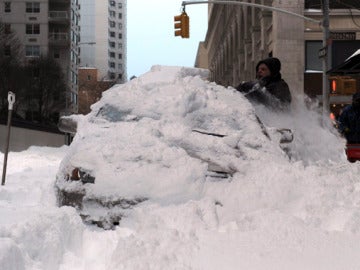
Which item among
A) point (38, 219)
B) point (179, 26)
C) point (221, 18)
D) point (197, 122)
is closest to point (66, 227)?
point (38, 219)

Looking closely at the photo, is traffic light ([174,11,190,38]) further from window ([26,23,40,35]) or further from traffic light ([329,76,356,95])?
window ([26,23,40,35])

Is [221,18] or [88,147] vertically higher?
[221,18]

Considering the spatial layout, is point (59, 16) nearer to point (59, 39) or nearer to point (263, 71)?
point (59, 39)

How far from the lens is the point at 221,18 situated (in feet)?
195

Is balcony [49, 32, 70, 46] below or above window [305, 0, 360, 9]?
above

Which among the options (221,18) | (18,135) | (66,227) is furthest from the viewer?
(221,18)

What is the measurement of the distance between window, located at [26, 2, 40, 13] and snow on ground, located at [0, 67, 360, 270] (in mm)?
60274

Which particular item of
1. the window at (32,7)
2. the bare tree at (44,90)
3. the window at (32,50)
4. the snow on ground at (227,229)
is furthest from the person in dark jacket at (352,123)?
the window at (32,7)

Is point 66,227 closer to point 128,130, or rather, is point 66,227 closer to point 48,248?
point 48,248

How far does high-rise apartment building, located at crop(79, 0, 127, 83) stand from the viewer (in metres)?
141

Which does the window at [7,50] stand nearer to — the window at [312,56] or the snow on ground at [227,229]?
the window at [312,56]

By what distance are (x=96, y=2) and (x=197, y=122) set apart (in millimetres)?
146733

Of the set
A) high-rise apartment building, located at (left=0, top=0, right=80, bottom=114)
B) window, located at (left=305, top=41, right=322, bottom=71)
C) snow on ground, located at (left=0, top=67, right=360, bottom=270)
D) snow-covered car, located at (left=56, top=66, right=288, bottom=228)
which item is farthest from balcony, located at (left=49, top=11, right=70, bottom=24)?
snow on ground, located at (left=0, top=67, right=360, bottom=270)

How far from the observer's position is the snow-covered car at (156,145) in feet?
16.5
